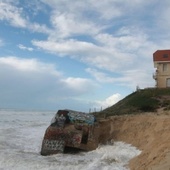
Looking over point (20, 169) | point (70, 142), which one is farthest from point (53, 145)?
point (20, 169)

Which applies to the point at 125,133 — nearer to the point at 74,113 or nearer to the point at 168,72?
the point at 74,113

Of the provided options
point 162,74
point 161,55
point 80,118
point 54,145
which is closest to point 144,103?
point 162,74

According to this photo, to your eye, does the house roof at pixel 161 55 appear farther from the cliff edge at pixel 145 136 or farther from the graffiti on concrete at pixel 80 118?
the graffiti on concrete at pixel 80 118

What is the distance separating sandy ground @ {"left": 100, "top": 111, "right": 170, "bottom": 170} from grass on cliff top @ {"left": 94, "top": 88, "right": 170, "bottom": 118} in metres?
12.9

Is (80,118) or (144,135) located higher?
(80,118)

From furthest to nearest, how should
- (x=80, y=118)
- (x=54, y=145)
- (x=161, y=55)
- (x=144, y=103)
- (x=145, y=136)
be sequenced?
(x=161, y=55) < (x=144, y=103) < (x=80, y=118) < (x=145, y=136) < (x=54, y=145)

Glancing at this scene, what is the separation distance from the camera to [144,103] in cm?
4234

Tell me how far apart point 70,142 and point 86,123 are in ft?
11.2

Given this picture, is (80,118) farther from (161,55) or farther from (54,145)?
(161,55)

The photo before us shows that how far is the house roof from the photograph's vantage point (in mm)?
53844

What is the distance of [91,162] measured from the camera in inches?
611

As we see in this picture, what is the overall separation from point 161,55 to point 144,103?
15117 mm

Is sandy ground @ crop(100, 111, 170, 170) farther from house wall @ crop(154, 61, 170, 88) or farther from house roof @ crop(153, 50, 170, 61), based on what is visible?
house roof @ crop(153, 50, 170, 61)

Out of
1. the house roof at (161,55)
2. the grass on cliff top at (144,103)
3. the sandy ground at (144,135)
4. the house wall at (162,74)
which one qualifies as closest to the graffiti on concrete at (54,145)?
the sandy ground at (144,135)
